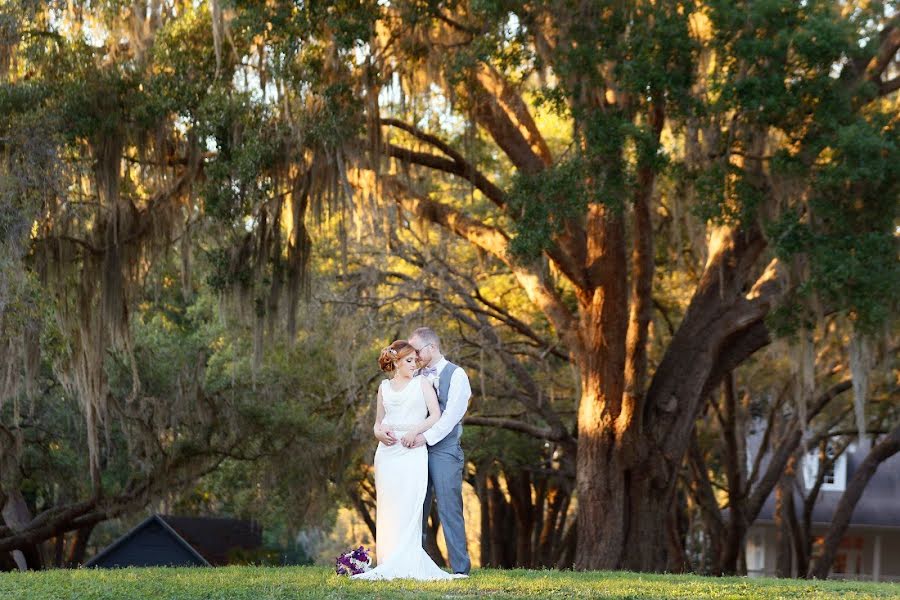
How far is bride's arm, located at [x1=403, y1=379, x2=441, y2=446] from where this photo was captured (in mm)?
9336

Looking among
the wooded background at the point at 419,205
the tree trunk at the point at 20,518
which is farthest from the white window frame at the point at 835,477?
the tree trunk at the point at 20,518

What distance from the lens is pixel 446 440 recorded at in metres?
9.52

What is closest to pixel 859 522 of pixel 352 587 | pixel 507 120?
pixel 507 120

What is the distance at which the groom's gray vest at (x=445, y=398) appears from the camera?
945 centimetres

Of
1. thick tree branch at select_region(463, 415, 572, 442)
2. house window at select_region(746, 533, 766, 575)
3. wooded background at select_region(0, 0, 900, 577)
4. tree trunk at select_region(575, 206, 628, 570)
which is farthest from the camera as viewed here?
house window at select_region(746, 533, 766, 575)

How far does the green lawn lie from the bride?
0.43 m

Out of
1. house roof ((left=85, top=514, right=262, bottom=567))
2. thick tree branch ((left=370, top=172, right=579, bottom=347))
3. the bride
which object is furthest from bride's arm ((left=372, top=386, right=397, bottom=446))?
house roof ((left=85, top=514, right=262, bottom=567))

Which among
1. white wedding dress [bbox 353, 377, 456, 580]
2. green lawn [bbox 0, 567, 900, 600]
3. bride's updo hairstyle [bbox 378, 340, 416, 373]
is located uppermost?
bride's updo hairstyle [bbox 378, 340, 416, 373]

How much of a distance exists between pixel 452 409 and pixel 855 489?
59.2 feet

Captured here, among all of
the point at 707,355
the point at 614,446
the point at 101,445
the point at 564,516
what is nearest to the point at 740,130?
the point at 707,355

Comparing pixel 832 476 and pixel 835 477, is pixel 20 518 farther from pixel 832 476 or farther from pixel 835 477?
pixel 835 477

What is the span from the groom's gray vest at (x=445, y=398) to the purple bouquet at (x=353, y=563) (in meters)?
0.91

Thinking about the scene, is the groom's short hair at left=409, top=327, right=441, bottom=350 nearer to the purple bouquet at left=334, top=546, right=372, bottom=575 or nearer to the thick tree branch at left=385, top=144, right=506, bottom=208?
the purple bouquet at left=334, top=546, right=372, bottom=575

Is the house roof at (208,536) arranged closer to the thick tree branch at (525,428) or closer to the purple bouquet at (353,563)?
the thick tree branch at (525,428)
